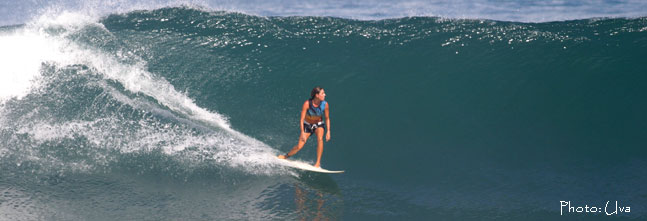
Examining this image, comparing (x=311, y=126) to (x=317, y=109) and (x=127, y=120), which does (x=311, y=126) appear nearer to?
(x=317, y=109)

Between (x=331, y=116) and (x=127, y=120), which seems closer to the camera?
(x=127, y=120)

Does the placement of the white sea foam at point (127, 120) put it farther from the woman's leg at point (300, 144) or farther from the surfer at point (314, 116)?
the surfer at point (314, 116)

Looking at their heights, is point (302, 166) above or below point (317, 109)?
below

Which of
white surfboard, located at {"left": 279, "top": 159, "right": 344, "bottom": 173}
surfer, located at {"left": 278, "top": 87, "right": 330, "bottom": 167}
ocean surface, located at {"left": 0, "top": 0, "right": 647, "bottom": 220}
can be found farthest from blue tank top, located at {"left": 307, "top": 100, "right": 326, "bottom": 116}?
ocean surface, located at {"left": 0, "top": 0, "right": 647, "bottom": 220}

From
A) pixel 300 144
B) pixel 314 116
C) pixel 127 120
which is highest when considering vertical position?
pixel 314 116

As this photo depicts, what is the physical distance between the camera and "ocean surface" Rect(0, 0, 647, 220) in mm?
7074

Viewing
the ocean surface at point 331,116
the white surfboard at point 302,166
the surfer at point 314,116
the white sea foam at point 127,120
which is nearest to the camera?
the ocean surface at point 331,116

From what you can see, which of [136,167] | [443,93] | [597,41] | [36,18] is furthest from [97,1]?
[597,41]

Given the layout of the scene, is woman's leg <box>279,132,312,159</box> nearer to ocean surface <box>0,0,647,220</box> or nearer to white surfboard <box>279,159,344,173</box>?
white surfboard <box>279,159,344,173</box>

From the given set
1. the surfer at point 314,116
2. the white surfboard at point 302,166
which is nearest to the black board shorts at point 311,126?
the surfer at point 314,116

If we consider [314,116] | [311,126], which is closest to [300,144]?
[311,126]

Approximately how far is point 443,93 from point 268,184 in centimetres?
418

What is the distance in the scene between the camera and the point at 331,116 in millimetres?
9820

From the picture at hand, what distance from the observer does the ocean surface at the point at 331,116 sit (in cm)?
707
